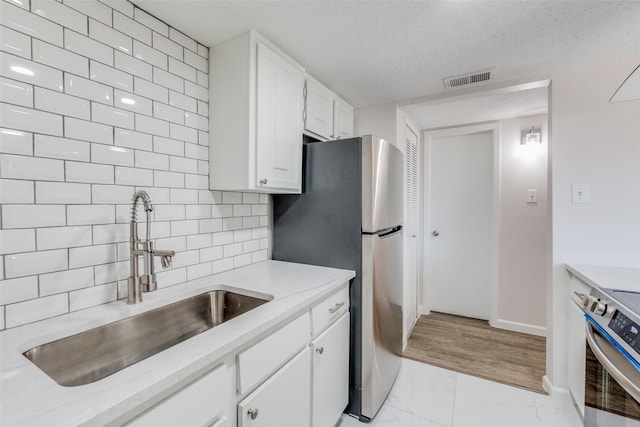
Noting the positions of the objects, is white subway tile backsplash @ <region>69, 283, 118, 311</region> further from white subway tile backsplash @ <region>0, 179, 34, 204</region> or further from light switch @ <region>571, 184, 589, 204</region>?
light switch @ <region>571, 184, 589, 204</region>

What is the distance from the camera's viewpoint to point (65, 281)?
3.40 feet

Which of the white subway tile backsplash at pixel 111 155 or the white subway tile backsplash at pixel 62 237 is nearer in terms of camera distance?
the white subway tile backsplash at pixel 62 237

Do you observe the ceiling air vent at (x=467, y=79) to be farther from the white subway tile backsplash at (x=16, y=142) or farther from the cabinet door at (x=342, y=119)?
the white subway tile backsplash at (x=16, y=142)

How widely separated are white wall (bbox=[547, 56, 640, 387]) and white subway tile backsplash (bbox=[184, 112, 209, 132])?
2.18 meters

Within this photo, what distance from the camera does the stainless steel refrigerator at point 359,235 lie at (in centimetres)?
163

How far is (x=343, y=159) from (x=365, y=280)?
73 cm

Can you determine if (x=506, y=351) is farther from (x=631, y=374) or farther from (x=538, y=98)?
(x=538, y=98)

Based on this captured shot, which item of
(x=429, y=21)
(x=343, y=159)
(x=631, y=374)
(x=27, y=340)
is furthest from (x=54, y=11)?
(x=631, y=374)

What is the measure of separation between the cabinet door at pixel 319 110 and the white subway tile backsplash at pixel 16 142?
4.40ft

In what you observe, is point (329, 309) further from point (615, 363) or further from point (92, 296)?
point (615, 363)

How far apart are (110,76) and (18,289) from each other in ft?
2.81

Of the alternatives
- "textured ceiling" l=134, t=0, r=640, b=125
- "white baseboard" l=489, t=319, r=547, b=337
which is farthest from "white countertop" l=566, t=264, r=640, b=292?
"white baseboard" l=489, t=319, r=547, b=337

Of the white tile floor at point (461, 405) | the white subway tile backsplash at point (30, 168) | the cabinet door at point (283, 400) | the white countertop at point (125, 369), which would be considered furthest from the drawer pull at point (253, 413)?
the white subway tile backsplash at point (30, 168)

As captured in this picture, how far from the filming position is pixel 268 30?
1.45m
